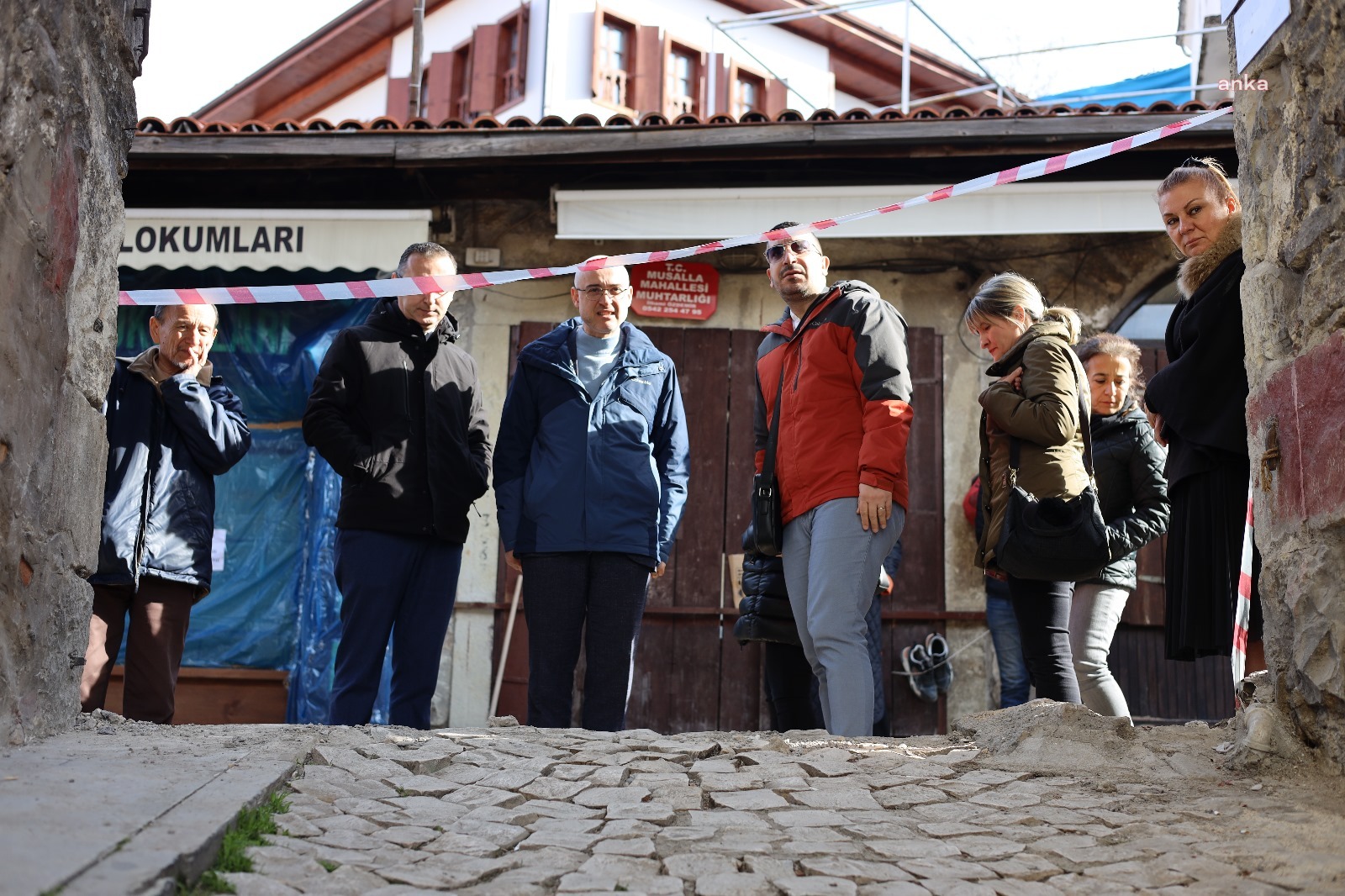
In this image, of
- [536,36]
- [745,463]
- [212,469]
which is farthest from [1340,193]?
[536,36]

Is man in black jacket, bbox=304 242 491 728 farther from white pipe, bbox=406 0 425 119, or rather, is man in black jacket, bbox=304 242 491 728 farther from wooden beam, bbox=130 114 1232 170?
white pipe, bbox=406 0 425 119

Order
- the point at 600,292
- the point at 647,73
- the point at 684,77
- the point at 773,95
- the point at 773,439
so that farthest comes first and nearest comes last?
1. the point at 773,95
2. the point at 684,77
3. the point at 647,73
4. the point at 600,292
5. the point at 773,439

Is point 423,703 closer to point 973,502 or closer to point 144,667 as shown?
point 144,667

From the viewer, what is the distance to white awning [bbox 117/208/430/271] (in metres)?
7.22

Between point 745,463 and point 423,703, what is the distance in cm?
319

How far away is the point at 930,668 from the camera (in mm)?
6855

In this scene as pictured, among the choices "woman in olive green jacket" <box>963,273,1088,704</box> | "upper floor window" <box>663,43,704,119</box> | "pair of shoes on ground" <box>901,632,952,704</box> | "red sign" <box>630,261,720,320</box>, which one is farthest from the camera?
"upper floor window" <box>663,43,704,119</box>

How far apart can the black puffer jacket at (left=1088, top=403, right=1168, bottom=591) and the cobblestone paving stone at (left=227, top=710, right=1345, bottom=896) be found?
84cm

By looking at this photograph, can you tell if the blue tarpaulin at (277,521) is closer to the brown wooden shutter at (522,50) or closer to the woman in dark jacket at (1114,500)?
the woman in dark jacket at (1114,500)

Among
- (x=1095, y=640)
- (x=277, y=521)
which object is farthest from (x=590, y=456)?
(x=277, y=521)

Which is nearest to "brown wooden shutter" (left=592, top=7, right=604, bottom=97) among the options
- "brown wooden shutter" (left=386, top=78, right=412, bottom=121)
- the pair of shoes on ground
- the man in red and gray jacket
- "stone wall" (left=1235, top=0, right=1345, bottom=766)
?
"brown wooden shutter" (left=386, top=78, right=412, bottom=121)

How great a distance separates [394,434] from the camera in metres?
4.46

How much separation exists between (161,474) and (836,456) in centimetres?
233

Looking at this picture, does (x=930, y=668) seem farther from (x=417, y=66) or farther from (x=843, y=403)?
(x=417, y=66)
